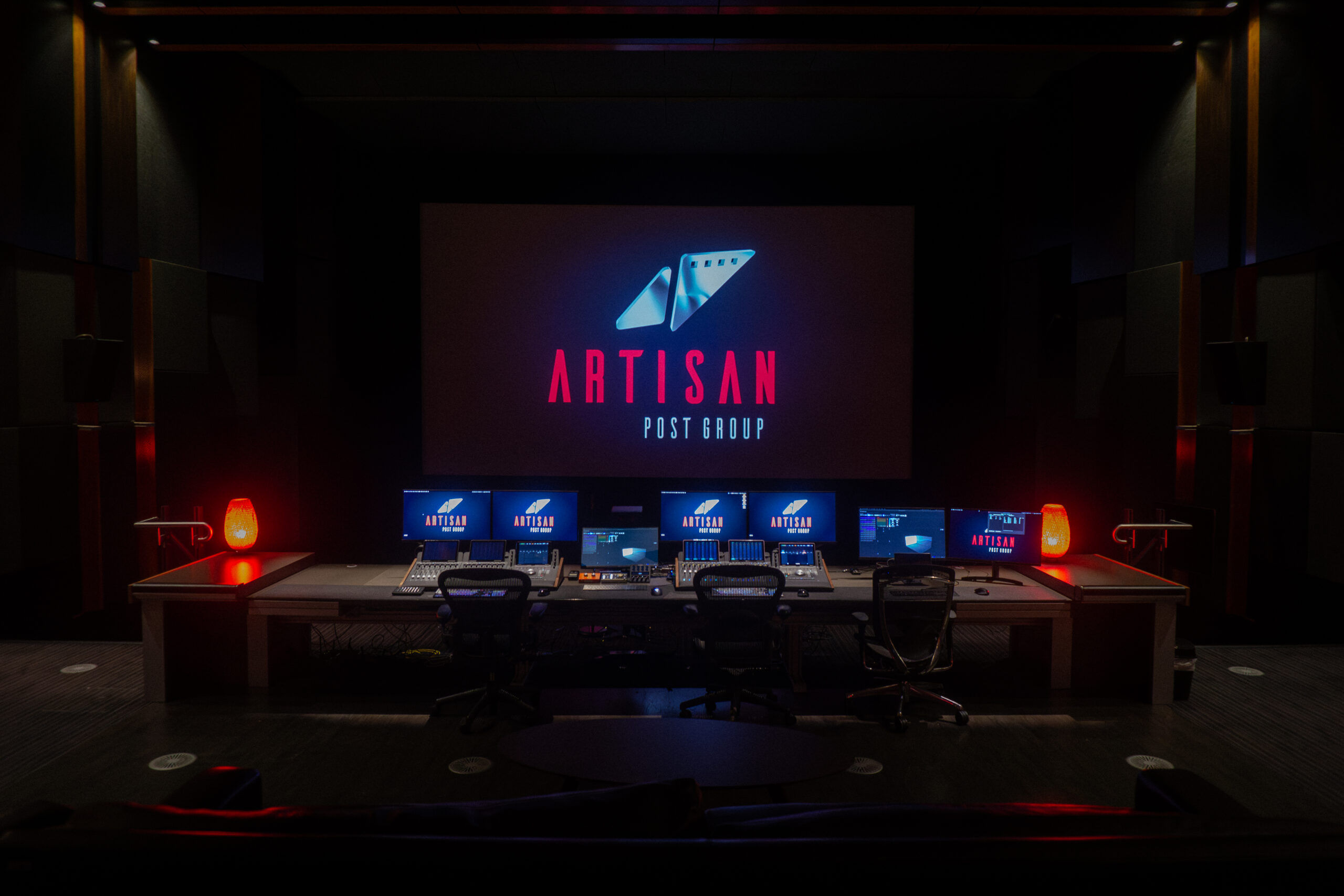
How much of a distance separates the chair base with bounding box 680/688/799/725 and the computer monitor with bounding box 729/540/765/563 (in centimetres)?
82

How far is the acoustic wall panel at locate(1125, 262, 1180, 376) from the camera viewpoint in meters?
4.74

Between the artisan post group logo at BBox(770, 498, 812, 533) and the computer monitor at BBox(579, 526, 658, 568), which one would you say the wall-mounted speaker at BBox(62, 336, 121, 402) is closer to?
the computer monitor at BBox(579, 526, 658, 568)

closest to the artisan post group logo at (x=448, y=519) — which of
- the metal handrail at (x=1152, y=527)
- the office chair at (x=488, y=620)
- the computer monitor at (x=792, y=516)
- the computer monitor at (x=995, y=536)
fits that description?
the office chair at (x=488, y=620)

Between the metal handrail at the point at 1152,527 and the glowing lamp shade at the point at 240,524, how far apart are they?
5596 mm

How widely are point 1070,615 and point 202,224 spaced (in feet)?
19.9

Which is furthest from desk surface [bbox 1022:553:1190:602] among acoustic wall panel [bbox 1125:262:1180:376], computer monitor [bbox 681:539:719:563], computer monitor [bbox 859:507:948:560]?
computer monitor [bbox 681:539:719:563]

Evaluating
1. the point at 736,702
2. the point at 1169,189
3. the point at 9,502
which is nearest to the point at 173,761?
the point at 9,502

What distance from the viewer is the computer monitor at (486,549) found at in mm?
5121

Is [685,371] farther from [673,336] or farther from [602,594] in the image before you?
[602,594]

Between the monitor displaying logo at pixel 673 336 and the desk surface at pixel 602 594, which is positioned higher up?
the monitor displaying logo at pixel 673 336

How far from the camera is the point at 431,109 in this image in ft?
16.2

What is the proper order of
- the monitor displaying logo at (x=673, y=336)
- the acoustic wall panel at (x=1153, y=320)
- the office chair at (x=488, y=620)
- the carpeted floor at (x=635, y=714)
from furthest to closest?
the monitor displaying logo at (x=673, y=336), the acoustic wall panel at (x=1153, y=320), the office chair at (x=488, y=620), the carpeted floor at (x=635, y=714)

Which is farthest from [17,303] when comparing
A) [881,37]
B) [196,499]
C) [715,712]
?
[881,37]

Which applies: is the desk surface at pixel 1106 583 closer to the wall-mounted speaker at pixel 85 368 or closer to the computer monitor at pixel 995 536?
the computer monitor at pixel 995 536
